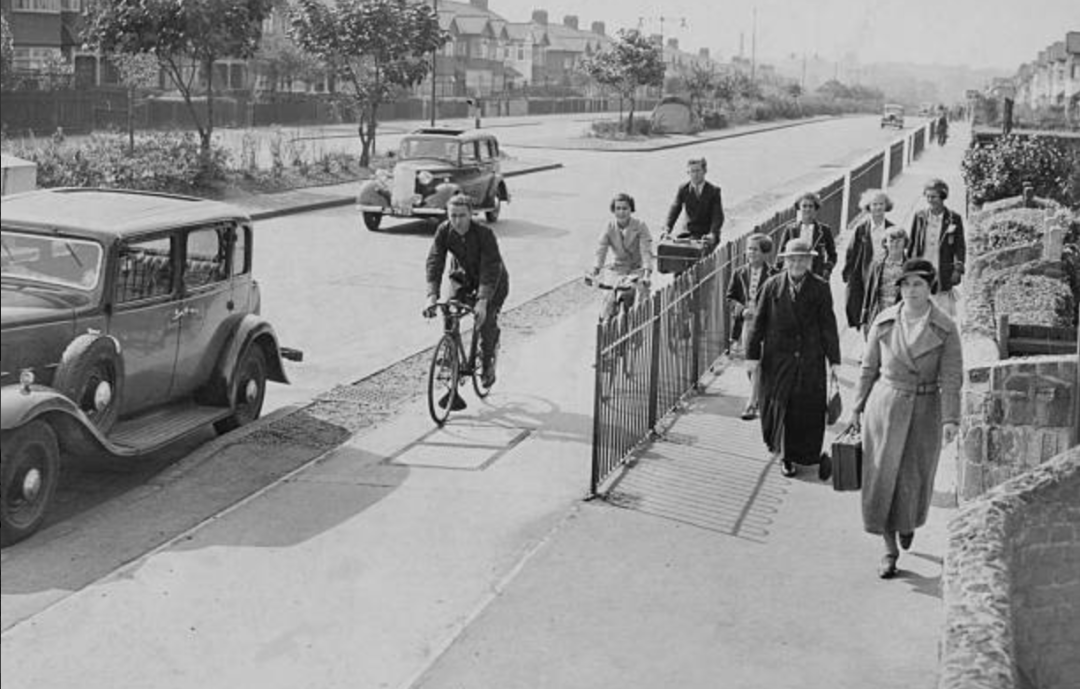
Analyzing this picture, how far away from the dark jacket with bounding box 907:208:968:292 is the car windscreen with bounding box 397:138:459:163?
13890 millimetres

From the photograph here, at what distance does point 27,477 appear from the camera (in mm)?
6332

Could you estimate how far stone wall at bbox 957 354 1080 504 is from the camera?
784cm

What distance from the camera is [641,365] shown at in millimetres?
9836

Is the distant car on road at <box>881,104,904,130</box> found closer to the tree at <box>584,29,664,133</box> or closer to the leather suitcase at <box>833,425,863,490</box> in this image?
the tree at <box>584,29,664,133</box>

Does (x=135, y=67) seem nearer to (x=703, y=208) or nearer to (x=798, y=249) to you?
(x=703, y=208)

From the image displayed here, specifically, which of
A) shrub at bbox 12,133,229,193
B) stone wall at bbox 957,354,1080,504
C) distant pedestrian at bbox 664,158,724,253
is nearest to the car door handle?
stone wall at bbox 957,354,1080,504

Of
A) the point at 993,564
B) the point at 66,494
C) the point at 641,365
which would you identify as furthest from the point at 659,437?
the point at 993,564

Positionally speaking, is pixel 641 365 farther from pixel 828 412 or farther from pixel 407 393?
pixel 407 393

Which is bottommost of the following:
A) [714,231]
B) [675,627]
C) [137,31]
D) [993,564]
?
[675,627]

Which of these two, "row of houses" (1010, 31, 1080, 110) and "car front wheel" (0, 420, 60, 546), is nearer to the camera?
"car front wheel" (0, 420, 60, 546)

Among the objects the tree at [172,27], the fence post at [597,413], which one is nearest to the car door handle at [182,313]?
the fence post at [597,413]

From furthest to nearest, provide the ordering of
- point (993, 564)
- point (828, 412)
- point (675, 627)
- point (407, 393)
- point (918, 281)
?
1. point (407, 393)
2. point (828, 412)
3. point (918, 281)
4. point (675, 627)
5. point (993, 564)

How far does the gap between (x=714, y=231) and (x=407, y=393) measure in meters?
3.95

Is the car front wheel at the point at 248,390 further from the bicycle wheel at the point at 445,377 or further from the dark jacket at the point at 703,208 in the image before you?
the dark jacket at the point at 703,208
